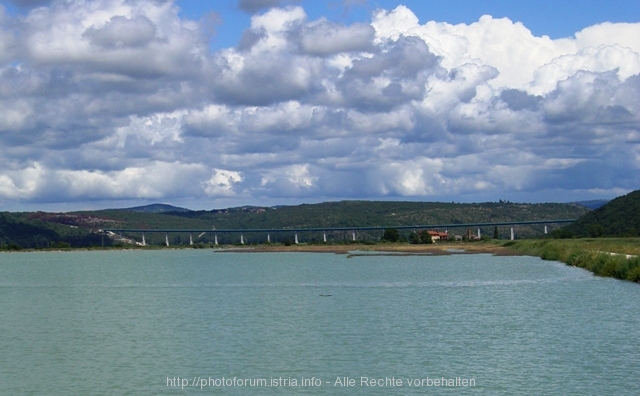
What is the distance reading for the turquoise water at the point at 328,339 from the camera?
2333cm

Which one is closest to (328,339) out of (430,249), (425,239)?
(430,249)

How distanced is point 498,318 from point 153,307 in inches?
691

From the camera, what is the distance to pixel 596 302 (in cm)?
4044

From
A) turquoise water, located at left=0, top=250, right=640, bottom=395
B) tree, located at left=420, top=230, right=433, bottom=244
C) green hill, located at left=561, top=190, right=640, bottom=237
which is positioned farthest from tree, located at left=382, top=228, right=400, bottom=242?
turquoise water, located at left=0, top=250, right=640, bottom=395

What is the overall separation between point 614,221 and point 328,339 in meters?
98.5

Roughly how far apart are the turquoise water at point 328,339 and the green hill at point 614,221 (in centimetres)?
6137

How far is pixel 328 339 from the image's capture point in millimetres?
30484

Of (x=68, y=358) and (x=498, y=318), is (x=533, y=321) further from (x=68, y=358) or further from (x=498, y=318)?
(x=68, y=358)

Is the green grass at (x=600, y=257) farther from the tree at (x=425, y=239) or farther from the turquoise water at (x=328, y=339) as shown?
the tree at (x=425, y=239)

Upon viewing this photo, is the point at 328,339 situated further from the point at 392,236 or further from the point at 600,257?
the point at 392,236

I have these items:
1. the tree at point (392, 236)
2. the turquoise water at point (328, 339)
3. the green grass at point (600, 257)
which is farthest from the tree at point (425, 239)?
the turquoise water at point (328, 339)

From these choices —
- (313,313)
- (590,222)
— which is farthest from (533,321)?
(590,222)

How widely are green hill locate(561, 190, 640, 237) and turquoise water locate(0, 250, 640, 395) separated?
61372mm

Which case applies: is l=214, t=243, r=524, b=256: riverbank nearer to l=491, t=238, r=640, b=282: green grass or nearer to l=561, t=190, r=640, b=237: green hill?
l=491, t=238, r=640, b=282: green grass
